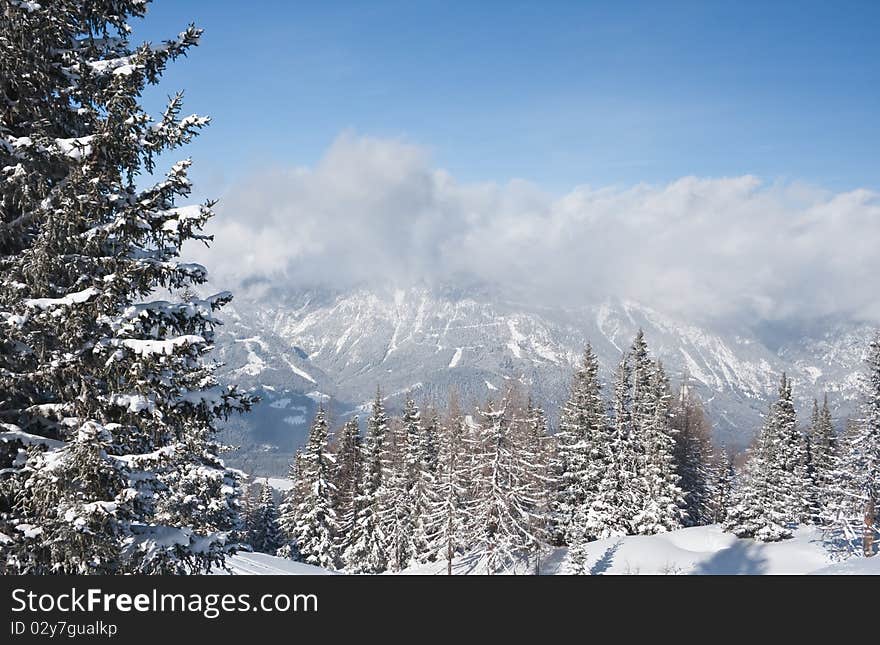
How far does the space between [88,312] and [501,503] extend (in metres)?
34.9

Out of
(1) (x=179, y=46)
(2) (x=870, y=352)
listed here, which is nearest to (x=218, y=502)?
(1) (x=179, y=46)

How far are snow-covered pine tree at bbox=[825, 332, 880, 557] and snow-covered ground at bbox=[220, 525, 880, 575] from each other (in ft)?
13.6

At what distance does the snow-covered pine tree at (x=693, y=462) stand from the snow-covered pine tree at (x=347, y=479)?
30.9 m

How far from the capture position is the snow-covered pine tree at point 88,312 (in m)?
7.80

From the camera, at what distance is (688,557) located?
41.5 metres

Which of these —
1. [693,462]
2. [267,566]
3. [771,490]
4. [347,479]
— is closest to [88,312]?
[267,566]

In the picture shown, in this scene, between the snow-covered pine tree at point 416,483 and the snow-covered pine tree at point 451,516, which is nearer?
the snow-covered pine tree at point 451,516

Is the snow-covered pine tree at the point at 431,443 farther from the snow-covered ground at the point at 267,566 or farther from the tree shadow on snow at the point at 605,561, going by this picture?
the snow-covered ground at the point at 267,566

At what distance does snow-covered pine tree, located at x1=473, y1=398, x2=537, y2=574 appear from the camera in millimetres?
39031

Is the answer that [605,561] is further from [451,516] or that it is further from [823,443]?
[823,443]

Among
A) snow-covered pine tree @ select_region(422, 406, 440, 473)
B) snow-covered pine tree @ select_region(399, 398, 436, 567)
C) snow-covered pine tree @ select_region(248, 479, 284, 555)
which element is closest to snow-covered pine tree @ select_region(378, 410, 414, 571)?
snow-covered pine tree @ select_region(399, 398, 436, 567)

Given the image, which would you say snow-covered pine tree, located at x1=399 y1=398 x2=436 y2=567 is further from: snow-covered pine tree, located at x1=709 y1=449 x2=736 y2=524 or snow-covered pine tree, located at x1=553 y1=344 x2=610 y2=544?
snow-covered pine tree, located at x1=709 y1=449 x2=736 y2=524

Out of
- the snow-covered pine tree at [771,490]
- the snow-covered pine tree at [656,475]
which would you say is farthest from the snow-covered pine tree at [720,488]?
the snow-covered pine tree at [656,475]
